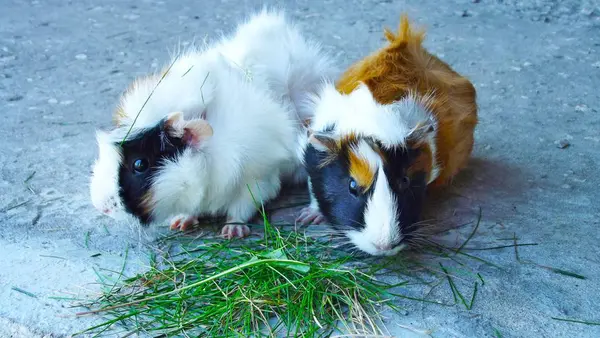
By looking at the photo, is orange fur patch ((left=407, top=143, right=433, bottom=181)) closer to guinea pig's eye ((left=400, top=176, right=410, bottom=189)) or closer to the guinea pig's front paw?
guinea pig's eye ((left=400, top=176, right=410, bottom=189))

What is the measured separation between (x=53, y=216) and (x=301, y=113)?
0.83 meters

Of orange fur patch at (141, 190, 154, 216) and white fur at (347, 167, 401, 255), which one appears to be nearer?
white fur at (347, 167, 401, 255)

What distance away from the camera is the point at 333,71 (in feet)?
7.59

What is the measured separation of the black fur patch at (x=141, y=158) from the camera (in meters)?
1.72

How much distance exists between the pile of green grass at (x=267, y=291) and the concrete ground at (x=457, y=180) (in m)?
0.07

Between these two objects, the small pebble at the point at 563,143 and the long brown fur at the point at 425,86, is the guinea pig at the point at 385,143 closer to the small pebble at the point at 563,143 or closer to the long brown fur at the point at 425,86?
the long brown fur at the point at 425,86

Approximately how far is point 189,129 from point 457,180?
96 cm

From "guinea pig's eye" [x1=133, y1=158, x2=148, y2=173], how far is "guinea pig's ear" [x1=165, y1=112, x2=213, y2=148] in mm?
100

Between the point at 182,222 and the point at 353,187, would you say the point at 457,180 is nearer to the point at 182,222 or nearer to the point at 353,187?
the point at 353,187

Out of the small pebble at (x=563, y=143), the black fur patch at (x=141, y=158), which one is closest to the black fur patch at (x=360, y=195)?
the black fur patch at (x=141, y=158)

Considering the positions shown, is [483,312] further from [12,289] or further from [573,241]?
[12,289]

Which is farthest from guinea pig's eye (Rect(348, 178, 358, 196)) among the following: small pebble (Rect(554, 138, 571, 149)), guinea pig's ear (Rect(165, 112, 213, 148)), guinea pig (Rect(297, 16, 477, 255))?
small pebble (Rect(554, 138, 571, 149))

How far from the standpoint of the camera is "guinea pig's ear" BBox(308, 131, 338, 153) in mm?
1699

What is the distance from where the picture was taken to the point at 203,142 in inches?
69.7
